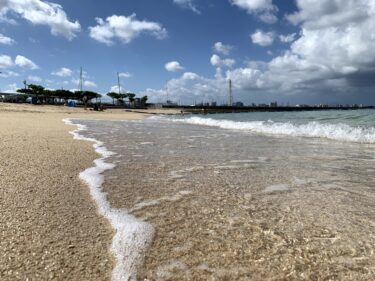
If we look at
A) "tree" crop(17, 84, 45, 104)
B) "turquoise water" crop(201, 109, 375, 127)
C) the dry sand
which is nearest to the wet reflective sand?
the dry sand

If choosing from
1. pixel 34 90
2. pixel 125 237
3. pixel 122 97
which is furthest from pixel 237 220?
pixel 122 97

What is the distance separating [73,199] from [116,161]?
9.89 feet

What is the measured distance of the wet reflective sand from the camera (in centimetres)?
250

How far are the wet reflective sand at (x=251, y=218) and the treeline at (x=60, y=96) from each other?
68.2m

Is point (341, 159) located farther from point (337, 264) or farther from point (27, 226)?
point (27, 226)

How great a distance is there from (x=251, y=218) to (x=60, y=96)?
92534 mm

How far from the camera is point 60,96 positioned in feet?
289

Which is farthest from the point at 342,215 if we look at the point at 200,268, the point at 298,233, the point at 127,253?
the point at 127,253

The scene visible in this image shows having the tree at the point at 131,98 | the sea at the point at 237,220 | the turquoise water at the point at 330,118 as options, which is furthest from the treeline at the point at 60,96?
the sea at the point at 237,220

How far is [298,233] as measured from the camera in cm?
312

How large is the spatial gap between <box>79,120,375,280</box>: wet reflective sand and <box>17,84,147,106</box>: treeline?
68.2 metres

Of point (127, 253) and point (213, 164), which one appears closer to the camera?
point (127, 253)

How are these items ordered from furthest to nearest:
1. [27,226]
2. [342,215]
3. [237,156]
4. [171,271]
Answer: [237,156], [342,215], [27,226], [171,271]

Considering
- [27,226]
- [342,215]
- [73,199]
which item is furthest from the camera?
[73,199]
